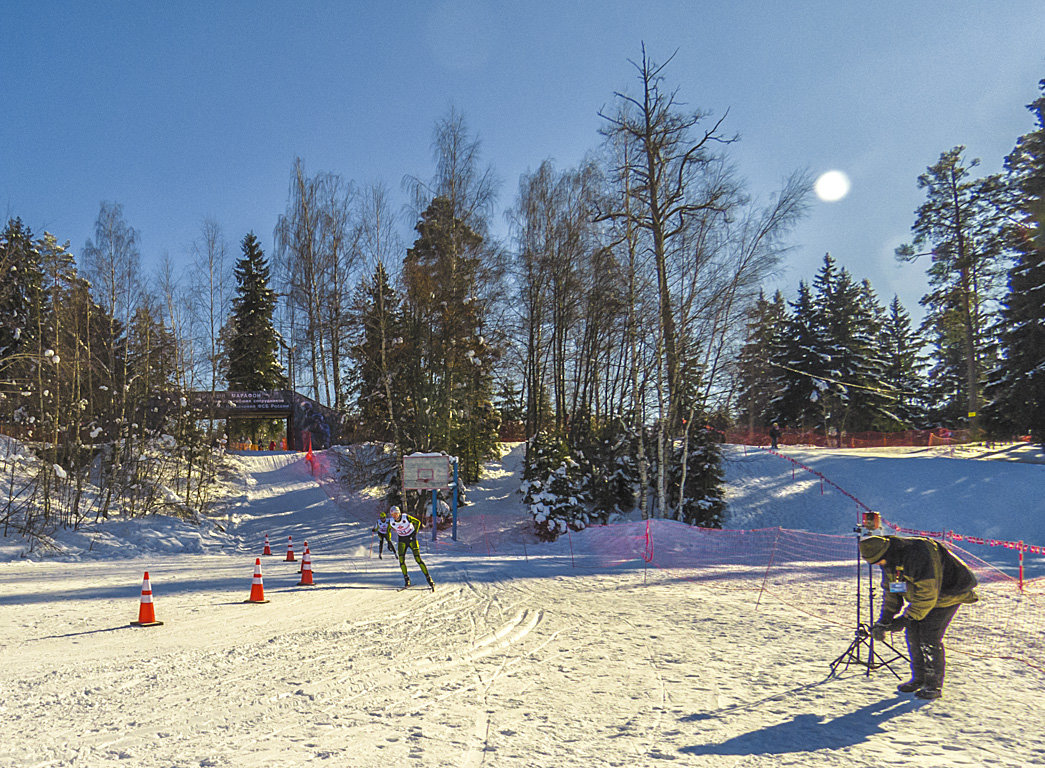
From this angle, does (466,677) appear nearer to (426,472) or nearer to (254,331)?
(426,472)

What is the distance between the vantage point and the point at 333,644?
7.85 meters

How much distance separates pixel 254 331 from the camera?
1832 inches

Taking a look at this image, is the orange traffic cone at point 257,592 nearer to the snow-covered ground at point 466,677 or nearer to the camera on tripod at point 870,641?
the snow-covered ground at point 466,677

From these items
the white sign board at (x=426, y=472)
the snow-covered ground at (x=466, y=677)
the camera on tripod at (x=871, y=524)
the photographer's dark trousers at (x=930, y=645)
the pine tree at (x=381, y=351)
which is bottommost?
the snow-covered ground at (x=466, y=677)

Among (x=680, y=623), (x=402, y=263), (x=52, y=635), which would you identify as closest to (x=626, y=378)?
(x=402, y=263)

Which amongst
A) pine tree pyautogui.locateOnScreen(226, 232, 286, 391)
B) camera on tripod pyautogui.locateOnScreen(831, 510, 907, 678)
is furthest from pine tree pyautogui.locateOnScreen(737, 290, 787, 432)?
camera on tripod pyautogui.locateOnScreen(831, 510, 907, 678)

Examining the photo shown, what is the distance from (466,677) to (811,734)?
322 cm

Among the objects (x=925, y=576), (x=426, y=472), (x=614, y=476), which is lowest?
(x=925, y=576)

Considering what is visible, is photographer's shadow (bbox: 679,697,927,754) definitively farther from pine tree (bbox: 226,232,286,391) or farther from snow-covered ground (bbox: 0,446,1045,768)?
pine tree (bbox: 226,232,286,391)

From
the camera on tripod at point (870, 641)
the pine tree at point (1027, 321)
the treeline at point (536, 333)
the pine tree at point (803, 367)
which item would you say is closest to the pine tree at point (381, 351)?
the treeline at point (536, 333)

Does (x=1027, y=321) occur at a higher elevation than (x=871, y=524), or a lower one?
higher

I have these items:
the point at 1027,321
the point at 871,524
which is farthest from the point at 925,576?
the point at 1027,321

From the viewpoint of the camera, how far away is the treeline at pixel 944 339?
28391 millimetres

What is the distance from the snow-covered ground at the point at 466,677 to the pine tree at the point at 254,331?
31037mm
